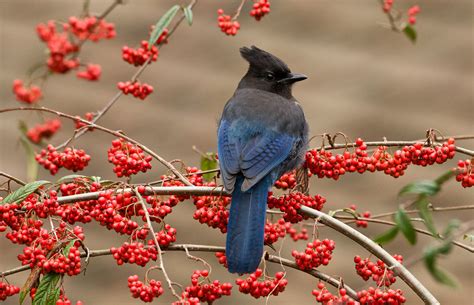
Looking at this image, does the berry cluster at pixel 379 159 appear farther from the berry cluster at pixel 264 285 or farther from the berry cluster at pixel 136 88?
the berry cluster at pixel 136 88

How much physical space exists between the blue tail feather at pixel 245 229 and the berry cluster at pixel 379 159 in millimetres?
261

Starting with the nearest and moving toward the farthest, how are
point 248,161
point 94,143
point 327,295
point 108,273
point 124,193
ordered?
point 327,295
point 124,193
point 248,161
point 108,273
point 94,143

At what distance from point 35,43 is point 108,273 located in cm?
203

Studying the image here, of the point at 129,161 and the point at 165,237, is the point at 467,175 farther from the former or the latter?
the point at 129,161

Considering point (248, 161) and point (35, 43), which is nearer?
point (248, 161)

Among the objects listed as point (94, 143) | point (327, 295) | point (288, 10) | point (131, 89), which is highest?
point (288, 10)

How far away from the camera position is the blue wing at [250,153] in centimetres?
335

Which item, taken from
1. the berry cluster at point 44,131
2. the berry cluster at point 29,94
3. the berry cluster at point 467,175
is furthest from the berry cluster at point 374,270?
the berry cluster at point 44,131

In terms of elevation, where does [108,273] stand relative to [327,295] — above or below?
below

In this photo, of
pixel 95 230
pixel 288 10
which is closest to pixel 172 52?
pixel 288 10

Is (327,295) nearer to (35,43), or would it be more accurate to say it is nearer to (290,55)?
(290,55)

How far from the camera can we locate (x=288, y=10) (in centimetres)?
682

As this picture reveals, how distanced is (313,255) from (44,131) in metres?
1.69

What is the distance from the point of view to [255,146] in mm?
3709
